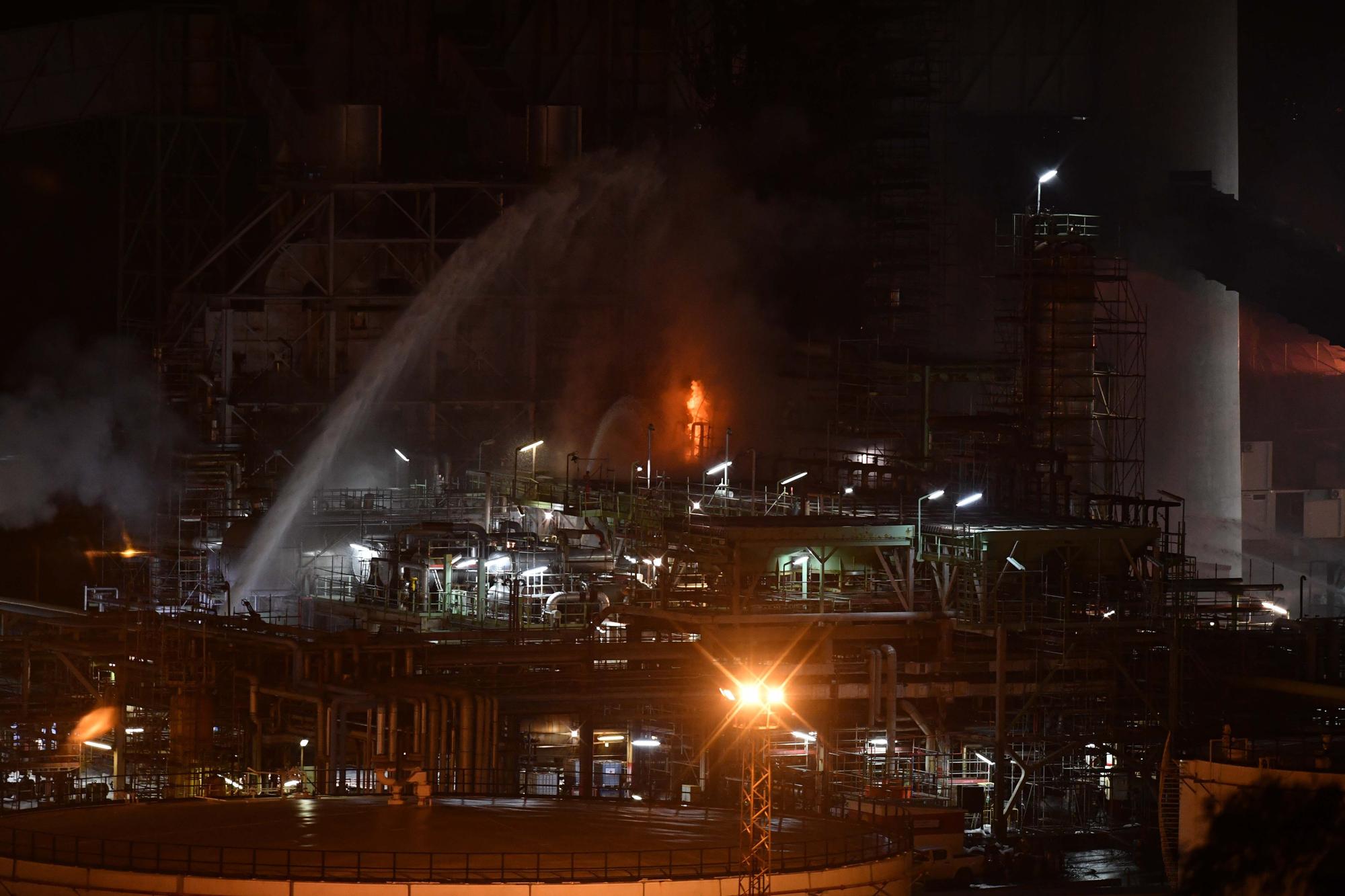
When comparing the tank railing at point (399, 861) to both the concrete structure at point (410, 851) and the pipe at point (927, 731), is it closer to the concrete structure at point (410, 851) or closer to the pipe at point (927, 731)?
the concrete structure at point (410, 851)

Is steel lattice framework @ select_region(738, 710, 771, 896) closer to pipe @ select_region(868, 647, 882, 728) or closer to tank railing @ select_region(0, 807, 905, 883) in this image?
tank railing @ select_region(0, 807, 905, 883)

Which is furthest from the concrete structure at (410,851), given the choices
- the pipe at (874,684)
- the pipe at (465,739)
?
the pipe at (874,684)

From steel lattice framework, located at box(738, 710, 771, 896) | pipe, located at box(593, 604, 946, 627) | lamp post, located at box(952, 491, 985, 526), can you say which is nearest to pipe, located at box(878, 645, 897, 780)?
pipe, located at box(593, 604, 946, 627)

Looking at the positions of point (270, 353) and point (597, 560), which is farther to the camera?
point (270, 353)

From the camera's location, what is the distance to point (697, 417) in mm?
57031

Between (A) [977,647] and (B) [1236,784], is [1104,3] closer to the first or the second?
(A) [977,647]

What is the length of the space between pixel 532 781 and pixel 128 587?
37.3ft

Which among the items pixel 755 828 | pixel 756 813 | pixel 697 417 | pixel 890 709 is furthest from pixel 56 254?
pixel 756 813

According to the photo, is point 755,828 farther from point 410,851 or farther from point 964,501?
point 964,501

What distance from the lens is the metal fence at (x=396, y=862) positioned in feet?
94.6

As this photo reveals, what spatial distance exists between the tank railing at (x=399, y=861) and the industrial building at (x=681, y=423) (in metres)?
6.35

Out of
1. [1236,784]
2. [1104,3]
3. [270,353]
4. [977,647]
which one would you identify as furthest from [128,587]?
[1104,3]

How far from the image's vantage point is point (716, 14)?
5966 centimetres

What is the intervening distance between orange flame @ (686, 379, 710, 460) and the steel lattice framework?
26606mm
